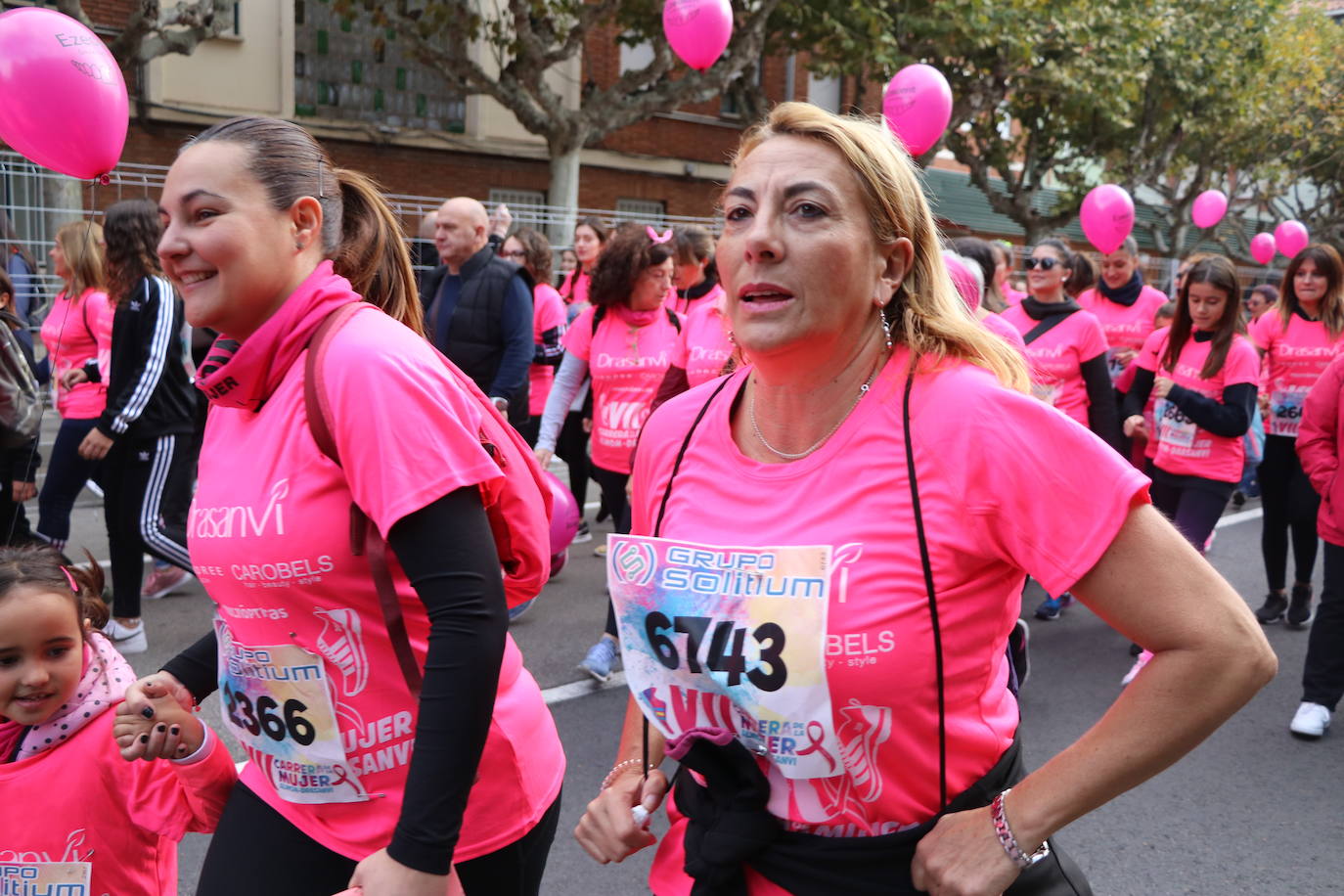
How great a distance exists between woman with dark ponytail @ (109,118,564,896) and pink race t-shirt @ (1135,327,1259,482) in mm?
4945

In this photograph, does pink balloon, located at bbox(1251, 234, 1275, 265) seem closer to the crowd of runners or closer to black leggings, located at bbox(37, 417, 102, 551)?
black leggings, located at bbox(37, 417, 102, 551)

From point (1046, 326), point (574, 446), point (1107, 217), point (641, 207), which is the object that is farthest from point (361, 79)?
point (1046, 326)

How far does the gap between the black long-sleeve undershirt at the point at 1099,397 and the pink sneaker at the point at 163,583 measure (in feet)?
16.4

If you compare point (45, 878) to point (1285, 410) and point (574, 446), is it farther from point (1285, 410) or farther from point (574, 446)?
point (1285, 410)

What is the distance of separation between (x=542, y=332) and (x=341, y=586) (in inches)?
257

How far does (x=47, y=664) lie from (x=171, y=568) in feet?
14.9

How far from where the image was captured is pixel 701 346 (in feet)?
18.9

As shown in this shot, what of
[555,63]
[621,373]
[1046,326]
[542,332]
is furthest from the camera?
[555,63]

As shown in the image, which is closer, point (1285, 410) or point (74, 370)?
point (74, 370)

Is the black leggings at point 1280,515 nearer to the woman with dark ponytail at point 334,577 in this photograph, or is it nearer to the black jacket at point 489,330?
the black jacket at point 489,330

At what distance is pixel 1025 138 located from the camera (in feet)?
82.7

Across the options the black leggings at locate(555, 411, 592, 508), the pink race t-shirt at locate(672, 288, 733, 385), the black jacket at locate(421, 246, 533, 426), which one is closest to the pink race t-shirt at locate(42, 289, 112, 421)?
the black jacket at locate(421, 246, 533, 426)

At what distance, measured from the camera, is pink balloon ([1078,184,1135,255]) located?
30.5ft

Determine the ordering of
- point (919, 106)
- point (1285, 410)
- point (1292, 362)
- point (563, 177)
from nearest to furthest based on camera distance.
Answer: point (1285, 410), point (1292, 362), point (919, 106), point (563, 177)
